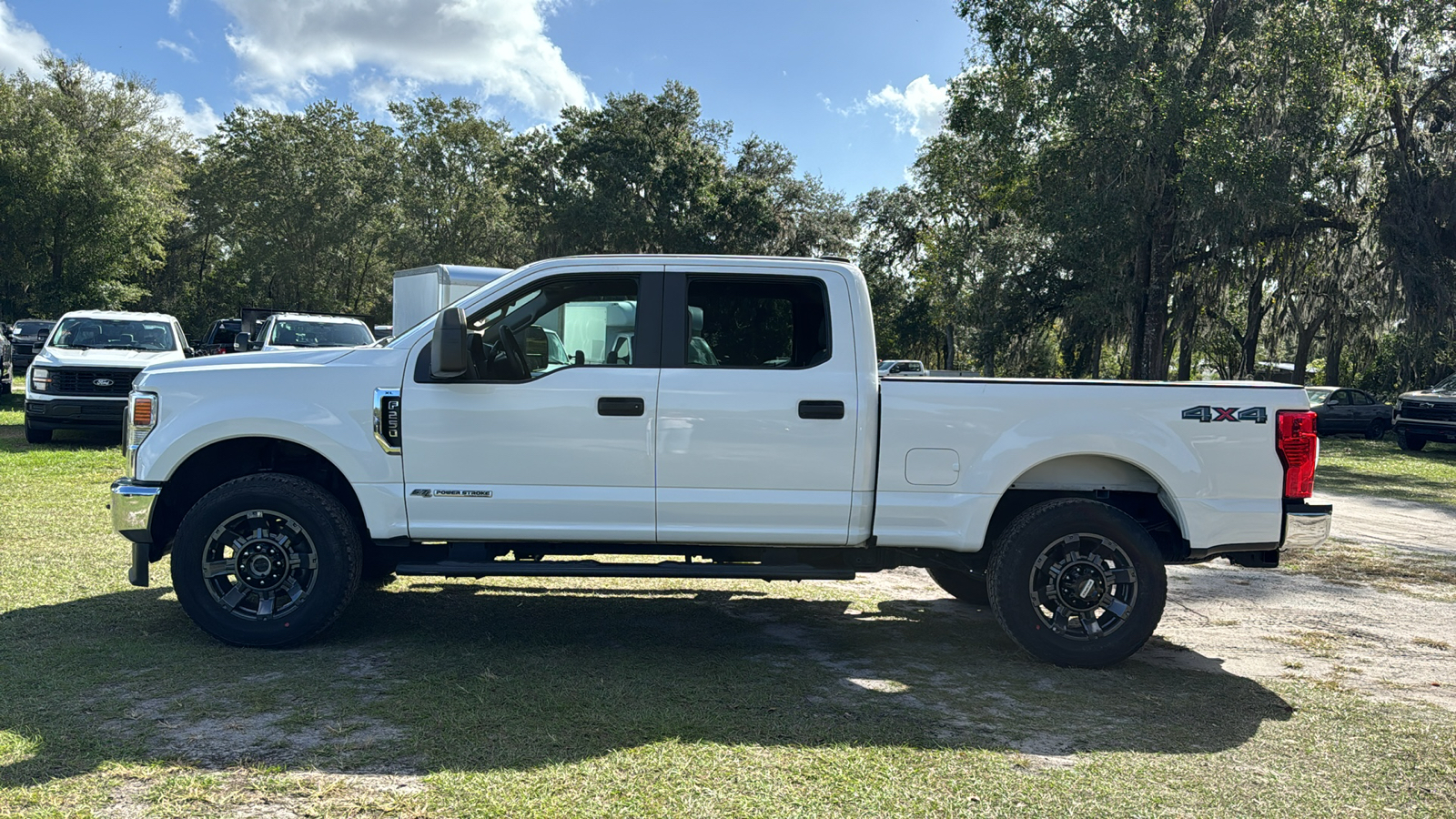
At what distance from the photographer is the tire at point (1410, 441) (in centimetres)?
2356

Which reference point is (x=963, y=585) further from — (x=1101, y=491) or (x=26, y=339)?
(x=26, y=339)

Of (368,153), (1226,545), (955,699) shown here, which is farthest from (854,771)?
(368,153)

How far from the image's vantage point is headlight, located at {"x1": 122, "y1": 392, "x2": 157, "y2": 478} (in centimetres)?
552

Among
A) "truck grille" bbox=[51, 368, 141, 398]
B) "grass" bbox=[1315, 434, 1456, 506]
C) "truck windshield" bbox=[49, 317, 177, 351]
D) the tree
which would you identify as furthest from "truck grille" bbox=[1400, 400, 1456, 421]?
the tree

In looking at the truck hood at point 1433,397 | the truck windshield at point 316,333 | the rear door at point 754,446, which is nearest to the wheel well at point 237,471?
the rear door at point 754,446

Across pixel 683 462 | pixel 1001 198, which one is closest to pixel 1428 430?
pixel 1001 198

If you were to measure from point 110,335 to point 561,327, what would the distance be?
12.9 meters

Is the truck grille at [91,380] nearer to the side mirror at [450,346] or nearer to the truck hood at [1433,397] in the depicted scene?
the side mirror at [450,346]

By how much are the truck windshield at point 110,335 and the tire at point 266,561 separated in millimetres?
11545

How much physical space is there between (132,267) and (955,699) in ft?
138

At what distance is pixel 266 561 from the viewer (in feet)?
18.0

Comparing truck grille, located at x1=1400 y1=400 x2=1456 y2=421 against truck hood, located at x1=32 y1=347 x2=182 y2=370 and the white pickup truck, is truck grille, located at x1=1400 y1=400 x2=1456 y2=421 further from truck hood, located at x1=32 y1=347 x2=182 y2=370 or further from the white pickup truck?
truck hood, located at x1=32 y1=347 x2=182 y2=370

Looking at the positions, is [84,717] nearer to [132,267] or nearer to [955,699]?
[955,699]

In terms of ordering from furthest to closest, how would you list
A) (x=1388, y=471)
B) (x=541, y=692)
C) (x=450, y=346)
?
(x=1388, y=471), (x=450, y=346), (x=541, y=692)
